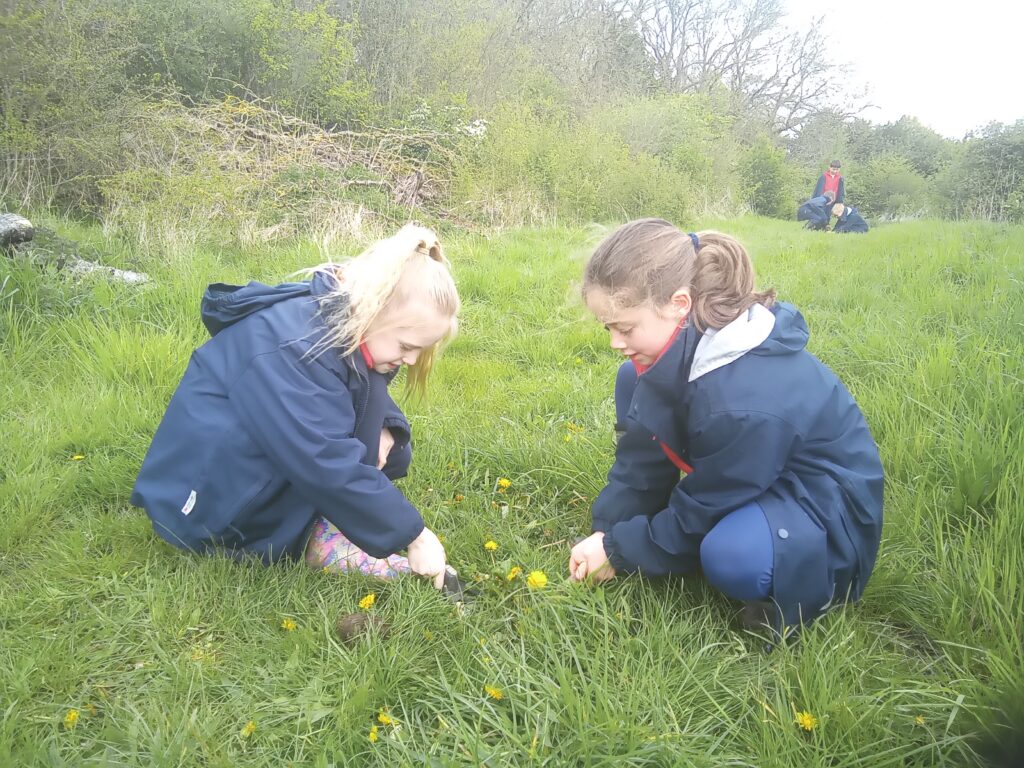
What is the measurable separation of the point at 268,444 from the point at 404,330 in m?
0.53

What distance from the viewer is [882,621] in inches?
79.0

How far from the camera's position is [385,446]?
253 centimetres

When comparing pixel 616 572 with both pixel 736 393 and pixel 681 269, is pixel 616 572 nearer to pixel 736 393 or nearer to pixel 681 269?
pixel 736 393

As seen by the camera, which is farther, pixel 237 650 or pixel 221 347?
pixel 221 347

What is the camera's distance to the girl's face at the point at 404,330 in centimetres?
206

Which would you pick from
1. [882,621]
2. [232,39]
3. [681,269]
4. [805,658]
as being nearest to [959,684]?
[805,658]

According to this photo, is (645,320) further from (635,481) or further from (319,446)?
(319,446)

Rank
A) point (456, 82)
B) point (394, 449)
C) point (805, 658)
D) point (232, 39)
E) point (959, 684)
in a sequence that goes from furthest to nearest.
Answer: point (456, 82), point (232, 39), point (394, 449), point (805, 658), point (959, 684)

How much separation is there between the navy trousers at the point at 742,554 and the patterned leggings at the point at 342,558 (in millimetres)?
956

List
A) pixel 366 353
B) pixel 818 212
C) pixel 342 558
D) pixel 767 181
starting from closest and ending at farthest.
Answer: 1. pixel 366 353
2. pixel 342 558
3. pixel 818 212
4. pixel 767 181

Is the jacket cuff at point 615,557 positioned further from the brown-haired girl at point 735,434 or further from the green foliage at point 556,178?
the green foliage at point 556,178

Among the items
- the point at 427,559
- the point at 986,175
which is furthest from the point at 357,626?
the point at 986,175

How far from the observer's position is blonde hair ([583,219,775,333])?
190 centimetres

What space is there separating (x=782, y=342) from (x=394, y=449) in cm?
149
